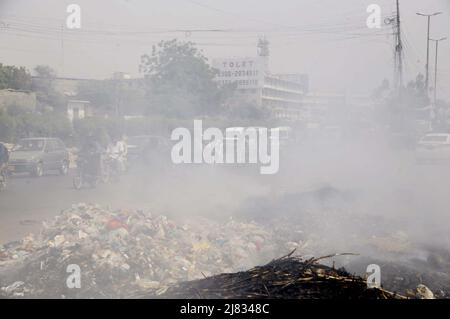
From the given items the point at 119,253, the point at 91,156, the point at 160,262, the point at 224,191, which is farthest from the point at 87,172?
the point at 160,262

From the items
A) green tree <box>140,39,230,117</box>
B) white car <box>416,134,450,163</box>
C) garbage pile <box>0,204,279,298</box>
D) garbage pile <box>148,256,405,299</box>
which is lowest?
garbage pile <box>0,204,279,298</box>

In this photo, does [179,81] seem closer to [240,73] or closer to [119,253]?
[240,73]

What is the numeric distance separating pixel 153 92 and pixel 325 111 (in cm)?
1224

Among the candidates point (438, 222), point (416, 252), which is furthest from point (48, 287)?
point (438, 222)

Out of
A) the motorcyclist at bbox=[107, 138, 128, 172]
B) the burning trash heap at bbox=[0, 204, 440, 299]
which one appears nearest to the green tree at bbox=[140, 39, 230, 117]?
the motorcyclist at bbox=[107, 138, 128, 172]

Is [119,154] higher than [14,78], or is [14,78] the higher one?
[14,78]

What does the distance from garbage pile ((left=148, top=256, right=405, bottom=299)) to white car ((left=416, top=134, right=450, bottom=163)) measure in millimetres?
13735

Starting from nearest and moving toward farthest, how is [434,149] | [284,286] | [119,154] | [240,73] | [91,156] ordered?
[284,286], [91,156], [119,154], [434,149], [240,73]

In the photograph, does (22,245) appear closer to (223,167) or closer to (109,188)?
(109,188)

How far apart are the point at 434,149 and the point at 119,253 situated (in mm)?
13557

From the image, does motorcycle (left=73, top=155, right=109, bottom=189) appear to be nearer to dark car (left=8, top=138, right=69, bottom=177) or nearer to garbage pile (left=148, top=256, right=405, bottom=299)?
dark car (left=8, top=138, right=69, bottom=177)

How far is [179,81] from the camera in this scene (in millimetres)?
15039

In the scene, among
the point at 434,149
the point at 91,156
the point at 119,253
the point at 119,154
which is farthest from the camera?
the point at 434,149

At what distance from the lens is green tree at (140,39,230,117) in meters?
13.7
